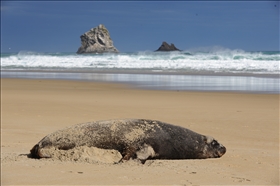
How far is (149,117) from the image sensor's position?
8789 mm

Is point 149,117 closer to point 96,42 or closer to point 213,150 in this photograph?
point 213,150

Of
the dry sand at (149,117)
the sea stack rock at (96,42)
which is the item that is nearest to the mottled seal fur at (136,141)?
the dry sand at (149,117)

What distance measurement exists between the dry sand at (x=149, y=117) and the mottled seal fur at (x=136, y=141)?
0.57 feet

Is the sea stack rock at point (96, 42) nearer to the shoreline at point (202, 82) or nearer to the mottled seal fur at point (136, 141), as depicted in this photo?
the shoreline at point (202, 82)

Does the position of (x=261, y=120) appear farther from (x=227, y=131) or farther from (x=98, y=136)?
(x=98, y=136)

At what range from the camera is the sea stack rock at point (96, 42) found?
7088 centimetres

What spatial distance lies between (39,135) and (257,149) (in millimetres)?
3341

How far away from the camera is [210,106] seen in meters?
10.3

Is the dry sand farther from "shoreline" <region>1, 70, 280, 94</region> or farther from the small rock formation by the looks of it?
the small rock formation

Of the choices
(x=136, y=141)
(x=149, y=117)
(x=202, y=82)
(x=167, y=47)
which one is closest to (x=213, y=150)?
(x=136, y=141)

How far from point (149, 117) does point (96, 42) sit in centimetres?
6376

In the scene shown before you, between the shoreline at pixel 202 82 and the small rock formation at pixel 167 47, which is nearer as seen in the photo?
the shoreline at pixel 202 82

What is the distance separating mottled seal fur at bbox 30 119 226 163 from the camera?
5211mm

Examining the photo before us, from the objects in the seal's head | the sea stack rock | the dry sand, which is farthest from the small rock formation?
the seal's head
